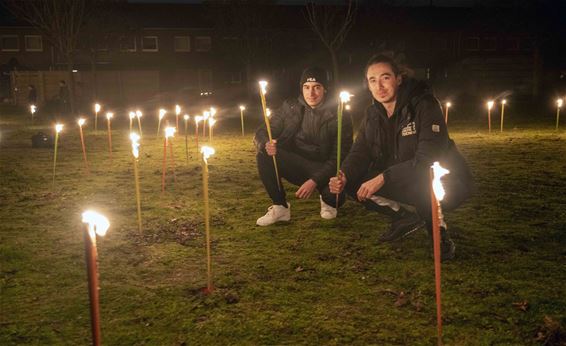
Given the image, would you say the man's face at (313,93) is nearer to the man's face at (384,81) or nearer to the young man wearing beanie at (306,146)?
the young man wearing beanie at (306,146)

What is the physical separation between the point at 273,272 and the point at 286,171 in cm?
217

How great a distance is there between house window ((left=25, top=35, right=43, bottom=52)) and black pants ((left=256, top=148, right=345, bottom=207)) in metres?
52.9

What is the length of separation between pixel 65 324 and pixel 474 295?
10.2 feet

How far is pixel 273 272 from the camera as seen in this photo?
16.7 ft

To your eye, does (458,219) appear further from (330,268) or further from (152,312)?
(152,312)

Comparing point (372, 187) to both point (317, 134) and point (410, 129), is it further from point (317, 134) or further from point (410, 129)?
point (317, 134)

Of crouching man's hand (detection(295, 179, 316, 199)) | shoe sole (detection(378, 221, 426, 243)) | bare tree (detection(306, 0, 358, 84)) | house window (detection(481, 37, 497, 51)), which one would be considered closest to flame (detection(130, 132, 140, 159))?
crouching man's hand (detection(295, 179, 316, 199))

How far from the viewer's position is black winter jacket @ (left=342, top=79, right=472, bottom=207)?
5.18 m

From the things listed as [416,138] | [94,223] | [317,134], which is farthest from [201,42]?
[94,223]

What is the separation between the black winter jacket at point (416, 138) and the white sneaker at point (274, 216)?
5.30ft

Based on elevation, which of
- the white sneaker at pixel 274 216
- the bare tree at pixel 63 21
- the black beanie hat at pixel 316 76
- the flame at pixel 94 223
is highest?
the bare tree at pixel 63 21

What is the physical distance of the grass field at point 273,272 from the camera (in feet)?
12.8

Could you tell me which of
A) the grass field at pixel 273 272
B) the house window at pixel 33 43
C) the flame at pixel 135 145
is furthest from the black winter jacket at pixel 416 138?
the house window at pixel 33 43

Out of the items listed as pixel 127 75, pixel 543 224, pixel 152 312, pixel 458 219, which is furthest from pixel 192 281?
pixel 127 75
